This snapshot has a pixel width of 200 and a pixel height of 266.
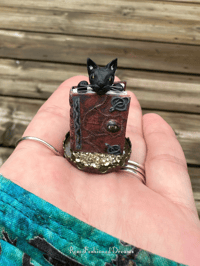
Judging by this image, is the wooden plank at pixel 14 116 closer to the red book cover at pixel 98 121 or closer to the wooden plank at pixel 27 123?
the wooden plank at pixel 27 123

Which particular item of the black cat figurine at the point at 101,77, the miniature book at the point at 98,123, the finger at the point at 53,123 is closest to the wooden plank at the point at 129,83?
the finger at the point at 53,123

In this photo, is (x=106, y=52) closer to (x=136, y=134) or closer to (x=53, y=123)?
(x=136, y=134)

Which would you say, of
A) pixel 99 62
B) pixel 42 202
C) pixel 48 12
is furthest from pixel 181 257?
pixel 48 12

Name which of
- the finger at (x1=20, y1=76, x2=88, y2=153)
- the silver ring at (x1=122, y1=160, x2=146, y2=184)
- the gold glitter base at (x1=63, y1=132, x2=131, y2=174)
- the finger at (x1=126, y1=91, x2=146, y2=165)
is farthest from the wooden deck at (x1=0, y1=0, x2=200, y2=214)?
the gold glitter base at (x1=63, y1=132, x2=131, y2=174)

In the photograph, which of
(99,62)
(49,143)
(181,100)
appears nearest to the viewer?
(49,143)

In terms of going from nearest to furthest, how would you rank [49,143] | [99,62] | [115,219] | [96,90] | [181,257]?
[181,257] < [115,219] < [96,90] < [49,143] < [99,62]

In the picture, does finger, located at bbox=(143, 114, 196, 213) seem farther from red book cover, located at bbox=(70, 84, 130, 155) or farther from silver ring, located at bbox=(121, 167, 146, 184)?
red book cover, located at bbox=(70, 84, 130, 155)

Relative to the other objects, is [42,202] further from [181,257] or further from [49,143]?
[181,257]
